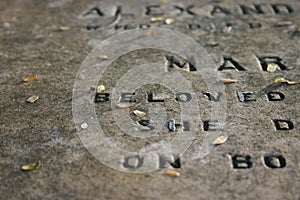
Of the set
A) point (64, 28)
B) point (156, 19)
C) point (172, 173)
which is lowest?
point (172, 173)

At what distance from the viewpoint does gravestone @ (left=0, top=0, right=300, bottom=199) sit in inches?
92.7

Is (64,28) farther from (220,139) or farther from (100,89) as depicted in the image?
(220,139)

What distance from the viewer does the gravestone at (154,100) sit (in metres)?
2.36

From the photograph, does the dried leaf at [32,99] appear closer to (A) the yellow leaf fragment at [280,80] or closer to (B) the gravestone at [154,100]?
(B) the gravestone at [154,100]

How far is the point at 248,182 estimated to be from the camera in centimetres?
233

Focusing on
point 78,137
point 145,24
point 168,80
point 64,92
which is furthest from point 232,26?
point 78,137

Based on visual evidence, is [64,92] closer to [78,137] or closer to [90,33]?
[78,137]

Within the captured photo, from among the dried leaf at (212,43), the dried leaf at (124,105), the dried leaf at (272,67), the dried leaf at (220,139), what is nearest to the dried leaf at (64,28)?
the dried leaf at (212,43)

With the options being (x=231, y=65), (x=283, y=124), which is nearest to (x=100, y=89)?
(x=231, y=65)

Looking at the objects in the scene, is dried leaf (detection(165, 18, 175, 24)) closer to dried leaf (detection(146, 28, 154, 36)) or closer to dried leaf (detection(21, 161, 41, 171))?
dried leaf (detection(146, 28, 154, 36))

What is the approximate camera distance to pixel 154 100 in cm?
296

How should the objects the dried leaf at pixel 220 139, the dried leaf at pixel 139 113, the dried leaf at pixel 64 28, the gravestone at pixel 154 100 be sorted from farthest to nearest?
the dried leaf at pixel 64 28, the dried leaf at pixel 139 113, the dried leaf at pixel 220 139, the gravestone at pixel 154 100

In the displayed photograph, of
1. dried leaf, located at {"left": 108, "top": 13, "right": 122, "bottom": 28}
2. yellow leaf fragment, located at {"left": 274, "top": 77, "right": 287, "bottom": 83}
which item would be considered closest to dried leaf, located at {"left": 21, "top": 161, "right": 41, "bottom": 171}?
yellow leaf fragment, located at {"left": 274, "top": 77, "right": 287, "bottom": 83}

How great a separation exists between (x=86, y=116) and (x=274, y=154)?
1.06m
